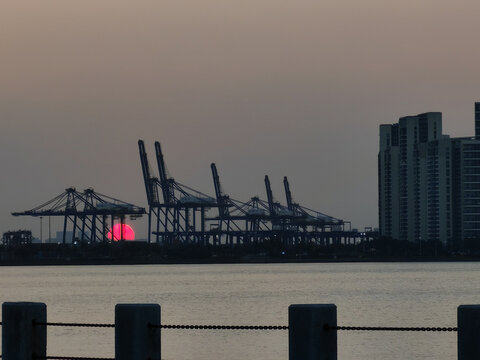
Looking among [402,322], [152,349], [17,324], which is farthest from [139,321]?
[402,322]

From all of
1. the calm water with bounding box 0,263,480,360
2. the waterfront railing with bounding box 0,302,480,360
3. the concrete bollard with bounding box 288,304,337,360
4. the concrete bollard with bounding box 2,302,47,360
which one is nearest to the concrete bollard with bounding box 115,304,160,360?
the waterfront railing with bounding box 0,302,480,360

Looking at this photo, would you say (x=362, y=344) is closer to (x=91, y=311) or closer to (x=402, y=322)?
(x=402, y=322)

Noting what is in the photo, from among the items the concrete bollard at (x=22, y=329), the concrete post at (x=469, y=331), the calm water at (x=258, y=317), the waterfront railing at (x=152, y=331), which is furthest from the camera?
the calm water at (x=258, y=317)

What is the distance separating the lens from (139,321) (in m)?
10.9

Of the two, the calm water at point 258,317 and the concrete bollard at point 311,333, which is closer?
the concrete bollard at point 311,333

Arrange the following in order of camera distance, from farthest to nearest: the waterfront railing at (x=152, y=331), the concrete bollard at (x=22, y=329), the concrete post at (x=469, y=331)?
1. the concrete bollard at (x=22, y=329)
2. the waterfront railing at (x=152, y=331)
3. the concrete post at (x=469, y=331)

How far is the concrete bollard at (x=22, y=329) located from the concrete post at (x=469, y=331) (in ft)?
12.1

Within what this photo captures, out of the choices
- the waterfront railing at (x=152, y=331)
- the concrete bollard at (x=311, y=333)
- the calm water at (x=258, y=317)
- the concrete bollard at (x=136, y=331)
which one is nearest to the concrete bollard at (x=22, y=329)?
the waterfront railing at (x=152, y=331)

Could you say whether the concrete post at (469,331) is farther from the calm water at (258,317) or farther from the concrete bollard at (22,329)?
the calm water at (258,317)

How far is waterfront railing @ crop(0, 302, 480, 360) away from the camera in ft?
32.8

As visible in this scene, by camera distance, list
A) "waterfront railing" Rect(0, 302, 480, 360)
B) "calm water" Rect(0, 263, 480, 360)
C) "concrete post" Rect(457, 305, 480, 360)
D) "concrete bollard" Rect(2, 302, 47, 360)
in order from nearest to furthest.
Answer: "concrete post" Rect(457, 305, 480, 360), "waterfront railing" Rect(0, 302, 480, 360), "concrete bollard" Rect(2, 302, 47, 360), "calm water" Rect(0, 263, 480, 360)

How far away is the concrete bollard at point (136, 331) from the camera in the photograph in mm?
10875

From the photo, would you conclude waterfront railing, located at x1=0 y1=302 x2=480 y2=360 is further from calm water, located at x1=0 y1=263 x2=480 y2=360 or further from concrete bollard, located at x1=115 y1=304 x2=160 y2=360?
calm water, located at x1=0 y1=263 x2=480 y2=360

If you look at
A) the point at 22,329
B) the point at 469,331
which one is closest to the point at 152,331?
the point at 22,329
